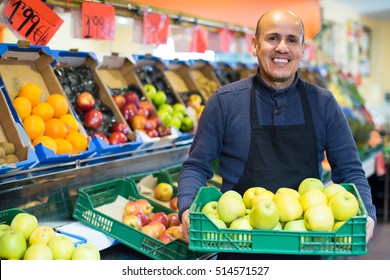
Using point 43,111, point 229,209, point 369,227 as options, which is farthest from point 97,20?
point 369,227

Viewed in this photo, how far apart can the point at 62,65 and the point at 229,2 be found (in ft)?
9.33

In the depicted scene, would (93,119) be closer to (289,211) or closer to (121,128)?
(121,128)

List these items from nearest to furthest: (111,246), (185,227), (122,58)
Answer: (185,227) < (111,246) < (122,58)

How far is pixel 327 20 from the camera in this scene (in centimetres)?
1076

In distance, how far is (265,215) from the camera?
1718mm

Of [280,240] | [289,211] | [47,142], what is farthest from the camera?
[47,142]

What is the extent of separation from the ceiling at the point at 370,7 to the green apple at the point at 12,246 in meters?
10.1

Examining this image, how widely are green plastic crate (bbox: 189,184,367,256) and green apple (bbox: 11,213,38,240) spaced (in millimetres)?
917

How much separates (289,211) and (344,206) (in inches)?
7.1

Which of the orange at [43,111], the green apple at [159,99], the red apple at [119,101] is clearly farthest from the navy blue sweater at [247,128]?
the green apple at [159,99]

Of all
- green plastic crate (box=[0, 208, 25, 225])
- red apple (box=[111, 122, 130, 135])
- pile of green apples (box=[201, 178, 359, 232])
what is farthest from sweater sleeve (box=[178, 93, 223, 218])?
red apple (box=[111, 122, 130, 135])

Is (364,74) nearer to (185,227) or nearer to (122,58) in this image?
(122,58)

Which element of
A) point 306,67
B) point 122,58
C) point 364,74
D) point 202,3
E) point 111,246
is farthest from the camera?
point 364,74

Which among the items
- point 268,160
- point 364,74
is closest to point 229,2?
point 268,160
